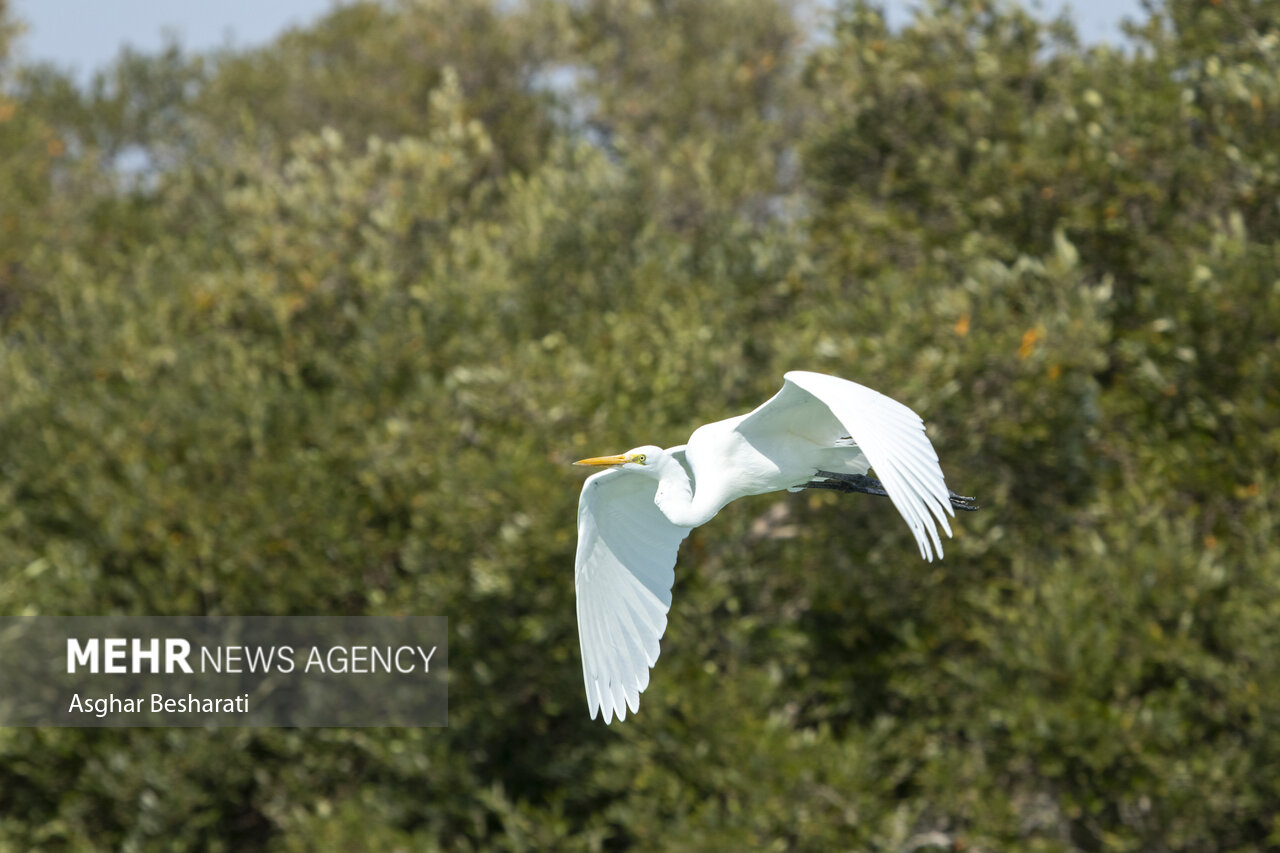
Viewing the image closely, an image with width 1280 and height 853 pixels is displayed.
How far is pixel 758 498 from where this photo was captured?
11492mm

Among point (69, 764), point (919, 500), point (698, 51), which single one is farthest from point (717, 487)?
point (698, 51)

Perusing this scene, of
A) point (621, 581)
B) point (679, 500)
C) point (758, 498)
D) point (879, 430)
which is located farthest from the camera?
point (758, 498)

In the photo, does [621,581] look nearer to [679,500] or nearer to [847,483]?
[679,500]

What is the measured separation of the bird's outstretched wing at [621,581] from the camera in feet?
21.5

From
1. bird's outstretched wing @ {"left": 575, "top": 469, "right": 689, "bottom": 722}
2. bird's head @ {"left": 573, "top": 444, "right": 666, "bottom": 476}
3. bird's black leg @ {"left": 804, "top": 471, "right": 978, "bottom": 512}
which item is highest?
bird's head @ {"left": 573, "top": 444, "right": 666, "bottom": 476}

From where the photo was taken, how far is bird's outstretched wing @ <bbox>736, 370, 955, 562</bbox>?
4.79 m

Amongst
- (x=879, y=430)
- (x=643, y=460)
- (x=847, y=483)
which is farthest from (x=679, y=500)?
(x=879, y=430)

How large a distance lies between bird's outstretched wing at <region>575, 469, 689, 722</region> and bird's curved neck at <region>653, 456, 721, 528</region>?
31 cm

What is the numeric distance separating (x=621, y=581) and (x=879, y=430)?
2.04m

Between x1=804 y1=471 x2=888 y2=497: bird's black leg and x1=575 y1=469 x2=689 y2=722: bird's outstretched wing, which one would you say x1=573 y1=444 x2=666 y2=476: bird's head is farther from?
x1=804 y1=471 x2=888 y2=497: bird's black leg

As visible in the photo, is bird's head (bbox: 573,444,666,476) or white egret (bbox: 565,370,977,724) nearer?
white egret (bbox: 565,370,977,724)

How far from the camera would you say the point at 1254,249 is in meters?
10.9

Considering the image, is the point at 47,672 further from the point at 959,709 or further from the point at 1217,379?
the point at 1217,379

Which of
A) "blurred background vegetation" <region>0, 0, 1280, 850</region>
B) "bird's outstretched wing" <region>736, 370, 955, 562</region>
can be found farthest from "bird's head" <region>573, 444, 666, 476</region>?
"blurred background vegetation" <region>0, 0, 1280, 850</region>
